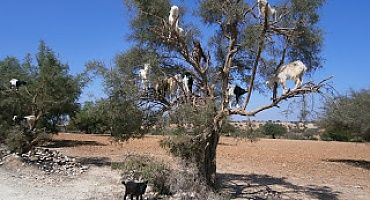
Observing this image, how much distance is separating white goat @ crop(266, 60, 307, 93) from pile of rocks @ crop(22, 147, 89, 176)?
778 centimetres

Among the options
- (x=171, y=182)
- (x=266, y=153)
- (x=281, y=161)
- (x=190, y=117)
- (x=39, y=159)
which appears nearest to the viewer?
(x=190, y=117)

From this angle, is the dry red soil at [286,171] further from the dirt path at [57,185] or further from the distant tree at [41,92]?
the distant tree at [41,92]

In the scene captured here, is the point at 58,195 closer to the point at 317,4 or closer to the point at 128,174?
the point at 128,174

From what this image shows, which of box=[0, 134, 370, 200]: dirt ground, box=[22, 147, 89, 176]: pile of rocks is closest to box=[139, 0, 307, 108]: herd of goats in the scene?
box=[0, 134, 370, 200]: dirt ground

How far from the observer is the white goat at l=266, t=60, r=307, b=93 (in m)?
10.1

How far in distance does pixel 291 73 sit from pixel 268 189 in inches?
168

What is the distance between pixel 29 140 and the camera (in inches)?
656

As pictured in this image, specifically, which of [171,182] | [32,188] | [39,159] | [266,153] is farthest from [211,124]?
[266,153]

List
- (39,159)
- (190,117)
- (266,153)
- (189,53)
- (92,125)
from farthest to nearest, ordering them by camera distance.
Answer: (92,125) → (266,153) → (39,159) → (189,53) → (190,117)

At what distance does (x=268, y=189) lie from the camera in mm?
12938

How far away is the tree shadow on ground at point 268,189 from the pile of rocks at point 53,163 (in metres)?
5.09

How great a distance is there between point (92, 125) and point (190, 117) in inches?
1269

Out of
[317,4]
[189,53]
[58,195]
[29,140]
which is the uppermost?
[317,4]

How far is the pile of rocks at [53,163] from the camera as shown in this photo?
14.8 m
